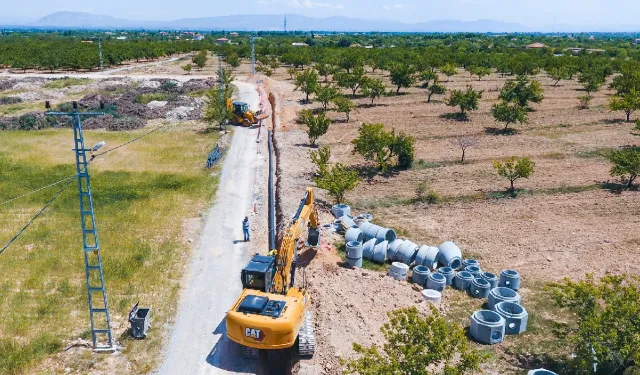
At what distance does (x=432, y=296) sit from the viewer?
18188mm

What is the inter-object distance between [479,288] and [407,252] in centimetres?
342

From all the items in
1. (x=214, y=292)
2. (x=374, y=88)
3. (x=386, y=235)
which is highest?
(x=374, y=88)

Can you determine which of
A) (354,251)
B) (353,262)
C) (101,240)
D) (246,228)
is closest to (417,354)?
(354,251)

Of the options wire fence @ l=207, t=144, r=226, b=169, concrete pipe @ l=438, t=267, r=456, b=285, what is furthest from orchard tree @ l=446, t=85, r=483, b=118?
concrete pipe @ l=438, t=267, r=456, b=285

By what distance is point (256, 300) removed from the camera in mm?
14250

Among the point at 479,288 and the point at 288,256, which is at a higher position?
the point at 288,256

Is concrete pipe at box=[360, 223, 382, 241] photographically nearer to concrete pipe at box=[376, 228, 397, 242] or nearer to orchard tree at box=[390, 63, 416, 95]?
concrete pipe at box=[376, 228, 397, 242]

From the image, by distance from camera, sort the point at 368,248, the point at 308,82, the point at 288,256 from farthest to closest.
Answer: the point at 308,82 < the point at 368,248 < the point at 288,256

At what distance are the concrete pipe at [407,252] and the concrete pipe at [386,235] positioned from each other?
1040 millimetres

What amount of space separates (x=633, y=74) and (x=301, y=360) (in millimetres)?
57727

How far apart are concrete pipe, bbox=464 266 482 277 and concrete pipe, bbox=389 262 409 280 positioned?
95.9 inches

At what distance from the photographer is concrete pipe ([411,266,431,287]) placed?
1961 centimetres

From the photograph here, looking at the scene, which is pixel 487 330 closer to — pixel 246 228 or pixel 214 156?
pixel 246 228

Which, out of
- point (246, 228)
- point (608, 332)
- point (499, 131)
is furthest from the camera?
point (499, 131)
